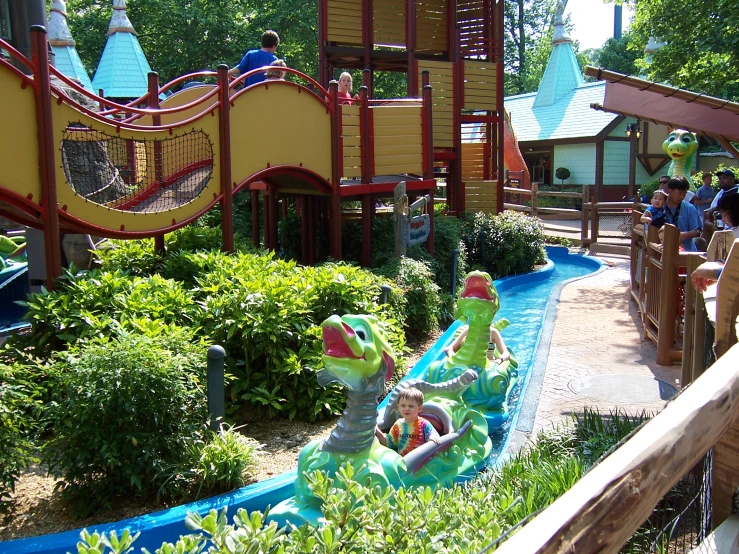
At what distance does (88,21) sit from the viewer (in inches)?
1131

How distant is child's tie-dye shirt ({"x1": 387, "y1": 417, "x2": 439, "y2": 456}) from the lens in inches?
200

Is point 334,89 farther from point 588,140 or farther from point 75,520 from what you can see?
point 588,140

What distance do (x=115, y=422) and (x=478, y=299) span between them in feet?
11.9

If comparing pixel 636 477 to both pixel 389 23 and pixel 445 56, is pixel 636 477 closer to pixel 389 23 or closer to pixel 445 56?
pixel 389 23

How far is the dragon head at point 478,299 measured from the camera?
6895mm

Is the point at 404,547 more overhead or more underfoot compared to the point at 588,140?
more underfoot

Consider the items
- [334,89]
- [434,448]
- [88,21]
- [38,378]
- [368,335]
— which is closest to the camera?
[368,335]

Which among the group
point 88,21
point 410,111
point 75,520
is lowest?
point 75,520

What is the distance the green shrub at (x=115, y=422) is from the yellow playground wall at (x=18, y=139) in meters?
2.04

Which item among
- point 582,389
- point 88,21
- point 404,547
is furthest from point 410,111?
point 88,21

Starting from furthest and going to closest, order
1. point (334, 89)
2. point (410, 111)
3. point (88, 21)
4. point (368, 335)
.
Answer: point (88, 21), point (410, 111), point (334, 89), point (368, 335)

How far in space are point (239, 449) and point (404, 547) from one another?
2.69 meters

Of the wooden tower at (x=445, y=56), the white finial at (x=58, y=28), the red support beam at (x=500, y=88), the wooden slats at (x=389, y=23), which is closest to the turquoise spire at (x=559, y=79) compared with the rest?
the wooden tower at (x=445, y=56)

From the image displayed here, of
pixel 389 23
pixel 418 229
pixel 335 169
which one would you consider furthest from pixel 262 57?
pixel 389 23
